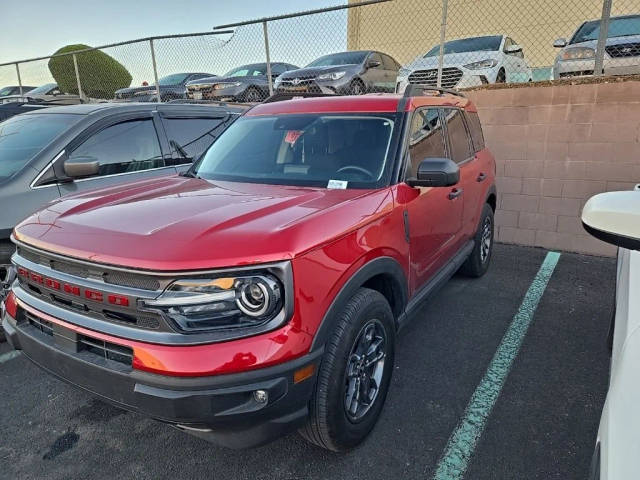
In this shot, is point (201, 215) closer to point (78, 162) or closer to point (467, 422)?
point (467, 422)

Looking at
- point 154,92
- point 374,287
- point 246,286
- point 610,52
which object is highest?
point 610,52

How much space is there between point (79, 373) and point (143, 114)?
325cm

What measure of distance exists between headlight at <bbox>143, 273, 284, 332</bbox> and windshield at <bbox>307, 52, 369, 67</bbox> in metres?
8.74

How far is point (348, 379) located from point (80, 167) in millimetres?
2823

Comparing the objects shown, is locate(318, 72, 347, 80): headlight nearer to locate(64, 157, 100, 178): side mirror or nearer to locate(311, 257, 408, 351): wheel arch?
locate(64, 157, 100, 178): side mirror

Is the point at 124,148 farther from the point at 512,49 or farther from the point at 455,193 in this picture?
the point at 512,49

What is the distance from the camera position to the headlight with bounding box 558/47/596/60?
6425 mm

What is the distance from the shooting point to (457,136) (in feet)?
13.1

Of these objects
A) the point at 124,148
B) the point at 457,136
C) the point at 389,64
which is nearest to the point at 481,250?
the point at 457,136

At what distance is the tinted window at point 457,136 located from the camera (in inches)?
150

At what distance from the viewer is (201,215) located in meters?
2.12

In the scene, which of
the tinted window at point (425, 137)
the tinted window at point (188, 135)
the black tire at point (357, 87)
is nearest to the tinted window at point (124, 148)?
the tinted window at point (188, 135)

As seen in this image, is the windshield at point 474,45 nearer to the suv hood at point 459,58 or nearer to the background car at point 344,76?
the suv hood at point 459,58

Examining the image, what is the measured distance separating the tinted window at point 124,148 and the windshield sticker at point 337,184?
242 centimetres
